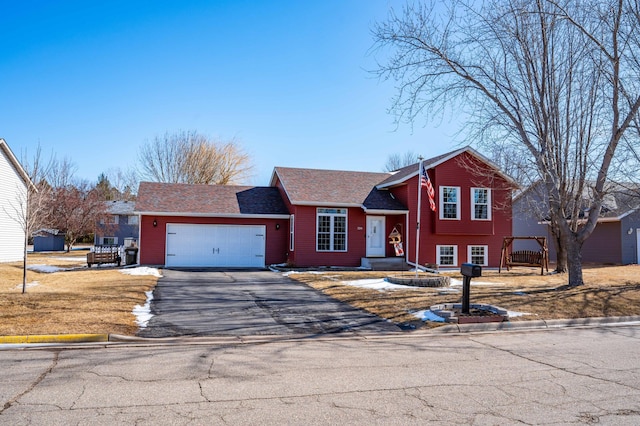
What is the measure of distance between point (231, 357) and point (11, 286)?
1148cm

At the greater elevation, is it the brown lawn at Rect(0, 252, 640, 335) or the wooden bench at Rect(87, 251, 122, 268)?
the wooden bench at Rect(87, 251, 122, 268)

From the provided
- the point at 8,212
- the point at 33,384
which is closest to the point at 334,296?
the point at 33,384

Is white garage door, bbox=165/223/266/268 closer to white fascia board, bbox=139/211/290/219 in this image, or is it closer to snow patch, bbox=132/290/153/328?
white fascia board, bbox=139/211/290/219

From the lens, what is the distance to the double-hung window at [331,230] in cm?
2300

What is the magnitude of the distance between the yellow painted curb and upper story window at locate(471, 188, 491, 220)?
19.7 m

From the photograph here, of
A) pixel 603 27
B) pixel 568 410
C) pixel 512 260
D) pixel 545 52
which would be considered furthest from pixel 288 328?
pixel 512 260

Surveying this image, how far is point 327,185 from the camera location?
24.9 meters

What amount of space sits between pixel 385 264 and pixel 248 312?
498 inches

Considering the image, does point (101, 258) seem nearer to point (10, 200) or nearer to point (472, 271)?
point (10, 200)

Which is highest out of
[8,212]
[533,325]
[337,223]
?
[8,212]

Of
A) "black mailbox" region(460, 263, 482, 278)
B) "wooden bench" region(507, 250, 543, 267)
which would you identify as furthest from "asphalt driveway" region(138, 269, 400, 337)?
"wooden bench" region(507, 250, 543, 267)

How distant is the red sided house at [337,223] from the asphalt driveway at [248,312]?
6.64 metres

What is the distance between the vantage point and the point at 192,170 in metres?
42.3

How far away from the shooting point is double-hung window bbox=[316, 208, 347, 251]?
75.5 ft
